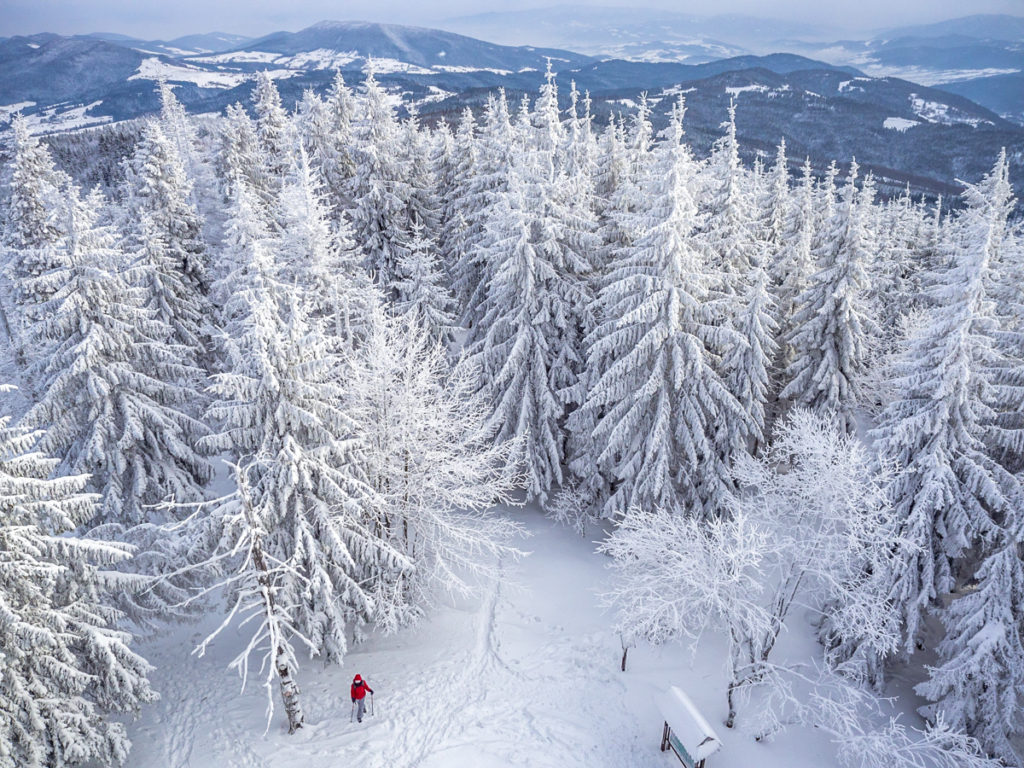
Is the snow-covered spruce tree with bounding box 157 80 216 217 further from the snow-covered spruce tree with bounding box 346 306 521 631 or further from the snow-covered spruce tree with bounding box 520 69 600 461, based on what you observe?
the snow-covered spruce tree with bounding box 346 306 521 631

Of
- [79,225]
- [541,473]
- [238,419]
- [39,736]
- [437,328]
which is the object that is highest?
[79,225]

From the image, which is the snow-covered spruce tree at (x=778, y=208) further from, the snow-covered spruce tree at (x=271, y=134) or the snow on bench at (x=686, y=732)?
the snow-covered spruce tree at (x=271, y=134)

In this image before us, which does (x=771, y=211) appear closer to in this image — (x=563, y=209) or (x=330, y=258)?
(x=563, y=209)

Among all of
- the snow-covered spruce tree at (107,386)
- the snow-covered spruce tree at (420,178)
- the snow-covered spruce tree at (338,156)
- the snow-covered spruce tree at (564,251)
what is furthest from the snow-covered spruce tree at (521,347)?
the snow-covered spruce tree at (338,156)

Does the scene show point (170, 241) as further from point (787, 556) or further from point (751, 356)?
point (787, 556)

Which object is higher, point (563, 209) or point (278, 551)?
point (563, 209)

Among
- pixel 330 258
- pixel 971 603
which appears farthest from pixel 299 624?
pixel 971 603
